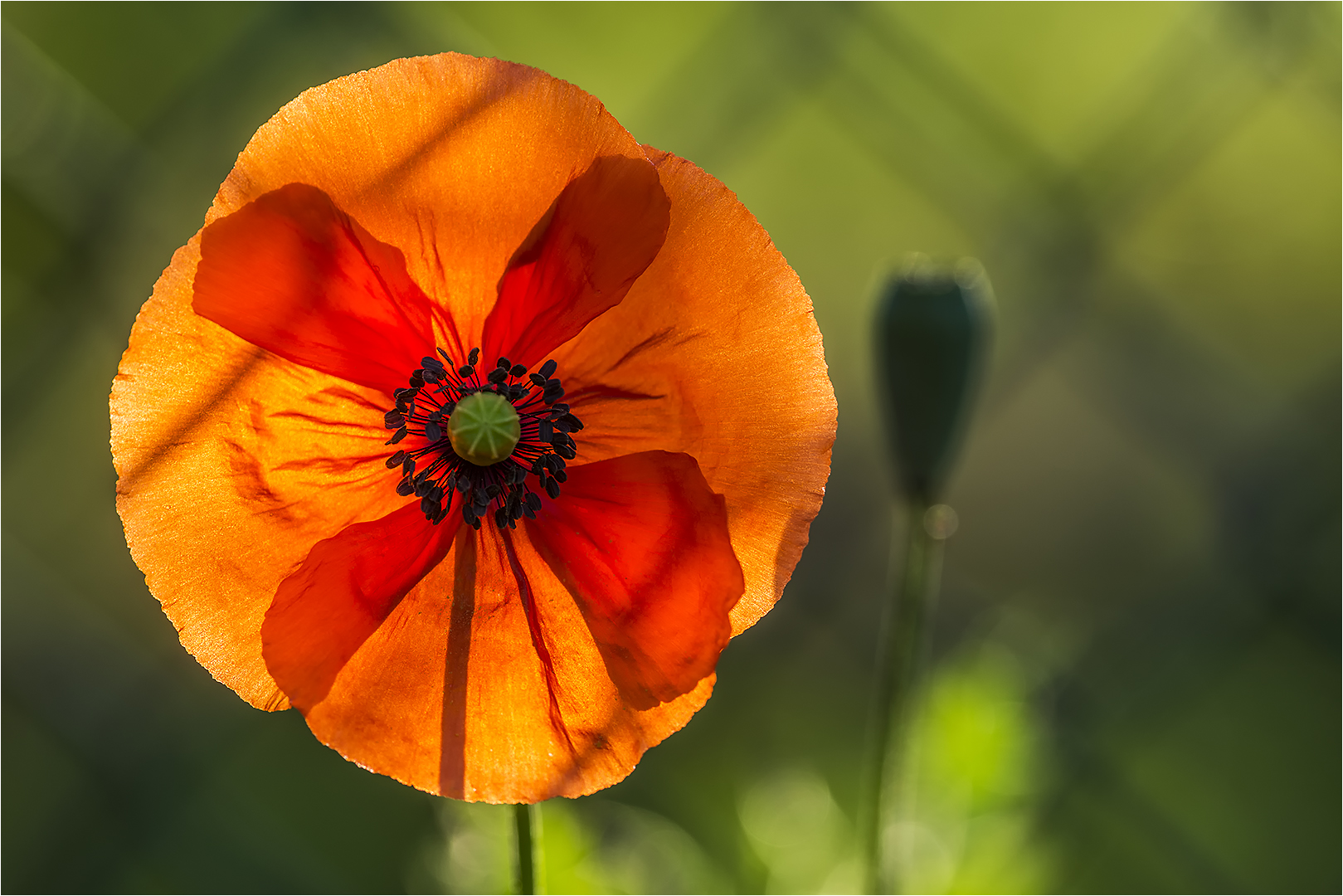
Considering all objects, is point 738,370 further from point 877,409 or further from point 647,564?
point 877,409

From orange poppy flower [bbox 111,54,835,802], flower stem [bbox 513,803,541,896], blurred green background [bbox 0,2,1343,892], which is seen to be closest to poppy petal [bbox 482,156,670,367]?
orange poppy flower [bbox 111,54,835,802]

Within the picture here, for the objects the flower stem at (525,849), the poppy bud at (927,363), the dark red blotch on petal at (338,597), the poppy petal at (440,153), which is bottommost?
the flower stem at (525,849)

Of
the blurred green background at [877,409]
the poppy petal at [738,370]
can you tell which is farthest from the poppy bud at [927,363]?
the blurred green background at [877,409]

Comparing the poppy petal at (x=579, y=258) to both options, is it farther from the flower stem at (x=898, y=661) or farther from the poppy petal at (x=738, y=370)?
the flower stem at (x=898, y=661)

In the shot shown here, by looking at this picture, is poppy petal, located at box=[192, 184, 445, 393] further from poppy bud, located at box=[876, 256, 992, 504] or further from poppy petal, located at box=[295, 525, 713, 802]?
poppy bud, located at box=[876, 256, 992, 504]

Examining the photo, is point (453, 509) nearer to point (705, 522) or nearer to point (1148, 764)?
point (705, 522)

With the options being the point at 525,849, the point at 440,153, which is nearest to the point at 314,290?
the point at 440,153
